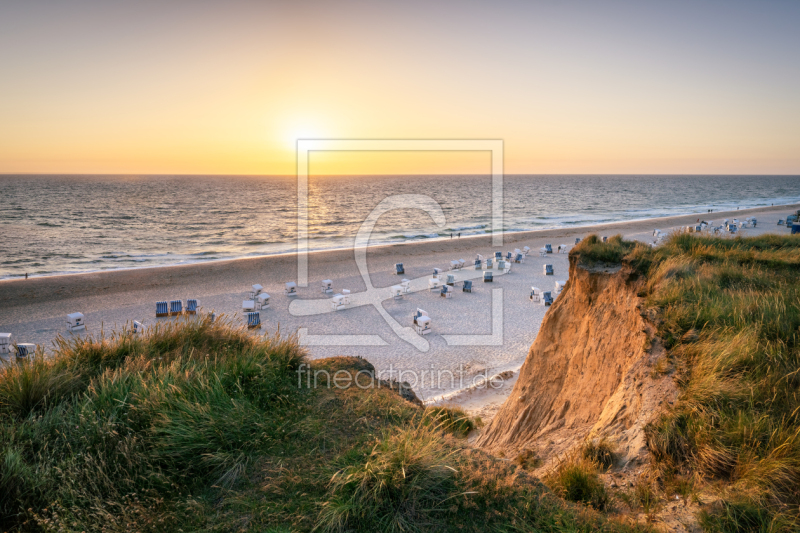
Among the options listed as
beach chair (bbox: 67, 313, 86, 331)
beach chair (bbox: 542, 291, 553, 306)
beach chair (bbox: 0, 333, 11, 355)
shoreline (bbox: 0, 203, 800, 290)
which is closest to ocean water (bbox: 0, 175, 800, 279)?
shoreline (bbox: 0, 203, 800, 290)

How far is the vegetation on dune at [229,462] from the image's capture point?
293 centimetres

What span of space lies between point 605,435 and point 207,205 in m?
88.1

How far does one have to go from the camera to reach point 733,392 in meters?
3.85

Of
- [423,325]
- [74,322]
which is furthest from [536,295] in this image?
[74,322]

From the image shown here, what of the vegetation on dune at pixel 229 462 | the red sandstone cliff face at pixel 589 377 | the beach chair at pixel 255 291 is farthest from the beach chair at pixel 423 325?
the vegetation on dune at pixel 229 462

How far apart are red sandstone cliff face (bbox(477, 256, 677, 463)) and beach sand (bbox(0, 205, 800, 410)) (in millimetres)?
2742

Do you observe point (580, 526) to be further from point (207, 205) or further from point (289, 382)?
point (207, 205)

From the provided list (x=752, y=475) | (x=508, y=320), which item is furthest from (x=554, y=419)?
(x=508, y=320)

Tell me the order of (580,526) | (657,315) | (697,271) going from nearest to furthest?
(580,526) < (657,315) < (697,271)

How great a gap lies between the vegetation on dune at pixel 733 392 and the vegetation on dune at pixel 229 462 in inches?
44.0

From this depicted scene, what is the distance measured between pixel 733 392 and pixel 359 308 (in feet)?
61.0

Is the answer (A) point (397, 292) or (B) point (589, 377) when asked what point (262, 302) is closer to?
(A) point (397, 292)

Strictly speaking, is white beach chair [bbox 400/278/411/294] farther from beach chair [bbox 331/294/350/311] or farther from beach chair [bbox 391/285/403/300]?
beach chair [bbox 331/294/350/311]

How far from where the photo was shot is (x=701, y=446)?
364cm
